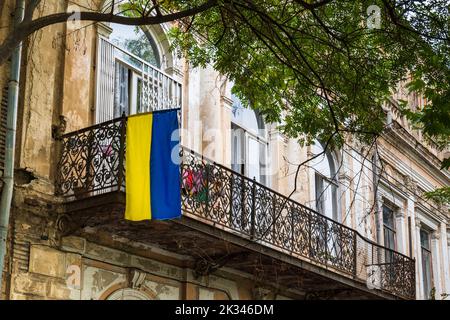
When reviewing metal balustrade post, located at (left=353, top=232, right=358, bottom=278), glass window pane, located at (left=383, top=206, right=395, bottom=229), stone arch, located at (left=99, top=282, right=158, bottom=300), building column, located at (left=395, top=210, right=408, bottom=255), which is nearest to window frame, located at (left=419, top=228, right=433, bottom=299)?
building column, located at (left=395, top=210, right=408, bottom=255)

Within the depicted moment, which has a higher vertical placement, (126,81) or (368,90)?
(126,81)

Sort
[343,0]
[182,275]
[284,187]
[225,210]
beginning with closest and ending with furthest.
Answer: [343,0] → [225,210] → [182,275] → [284,187]

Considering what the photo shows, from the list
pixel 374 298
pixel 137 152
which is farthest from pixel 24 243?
pixel 374 298

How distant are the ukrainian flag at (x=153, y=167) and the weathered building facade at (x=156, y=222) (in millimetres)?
156

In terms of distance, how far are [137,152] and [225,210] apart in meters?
2.23

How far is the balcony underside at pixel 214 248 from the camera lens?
37.8 feet

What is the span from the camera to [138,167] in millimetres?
11234

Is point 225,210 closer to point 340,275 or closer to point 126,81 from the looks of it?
point 126,81

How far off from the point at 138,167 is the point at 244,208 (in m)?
2.89

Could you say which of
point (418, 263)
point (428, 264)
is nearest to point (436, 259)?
point (428, 264)

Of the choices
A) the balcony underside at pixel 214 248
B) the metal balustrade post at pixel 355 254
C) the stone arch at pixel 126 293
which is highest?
the metal balustrade post at pixel 355 254

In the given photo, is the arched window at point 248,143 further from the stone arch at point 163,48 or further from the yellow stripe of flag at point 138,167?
the yellow stripe of flag at point 138,167

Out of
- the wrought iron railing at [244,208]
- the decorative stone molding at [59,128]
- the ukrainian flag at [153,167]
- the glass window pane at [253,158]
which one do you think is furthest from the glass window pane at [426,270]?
the decorative stone molding at [59,128]

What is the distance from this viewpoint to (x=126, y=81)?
13570mm
